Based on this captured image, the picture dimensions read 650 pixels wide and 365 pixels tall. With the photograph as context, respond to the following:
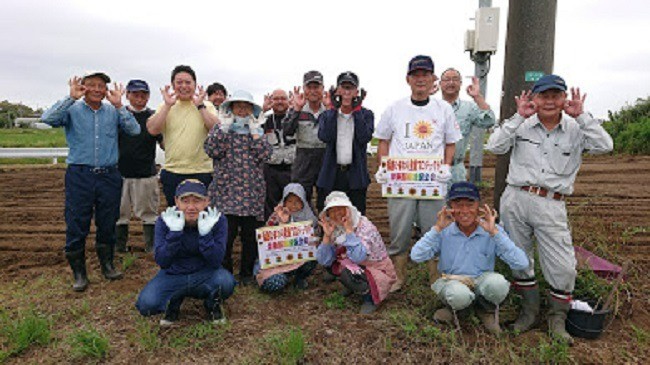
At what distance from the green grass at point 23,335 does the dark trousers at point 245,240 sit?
5.26ft

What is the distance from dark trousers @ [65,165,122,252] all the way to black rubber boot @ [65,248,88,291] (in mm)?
54

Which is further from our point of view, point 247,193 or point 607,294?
point 247,193

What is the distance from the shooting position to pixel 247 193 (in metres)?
4.19

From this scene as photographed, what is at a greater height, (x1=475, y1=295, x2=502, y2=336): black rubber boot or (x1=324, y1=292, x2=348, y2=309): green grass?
(x1=475, y1=295, x2=502, y2=336): black rubber boot

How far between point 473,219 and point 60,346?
3.29 m

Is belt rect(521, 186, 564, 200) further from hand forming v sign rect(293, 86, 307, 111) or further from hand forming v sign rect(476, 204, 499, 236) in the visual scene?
hand forming v sign rect(293, 86, 307, 111)

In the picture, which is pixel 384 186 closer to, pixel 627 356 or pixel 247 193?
pixel 247 193

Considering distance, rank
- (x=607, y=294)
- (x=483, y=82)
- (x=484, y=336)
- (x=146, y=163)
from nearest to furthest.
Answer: (x=484, y=336)
(x=607, y=294)
(x=146, y=163)
(x=483, y=82)

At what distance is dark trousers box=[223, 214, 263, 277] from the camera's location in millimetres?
4293

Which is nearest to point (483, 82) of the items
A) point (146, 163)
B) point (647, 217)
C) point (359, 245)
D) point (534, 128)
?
point (647, 217)

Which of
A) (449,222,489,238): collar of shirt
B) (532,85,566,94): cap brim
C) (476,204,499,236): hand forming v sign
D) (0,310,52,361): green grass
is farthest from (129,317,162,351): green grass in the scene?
(532,85,566,94): cap brim

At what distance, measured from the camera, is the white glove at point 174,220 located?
11.0 ft

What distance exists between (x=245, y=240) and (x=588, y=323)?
3040mm

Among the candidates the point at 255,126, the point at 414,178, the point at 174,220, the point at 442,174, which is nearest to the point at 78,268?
the point at 174,220
